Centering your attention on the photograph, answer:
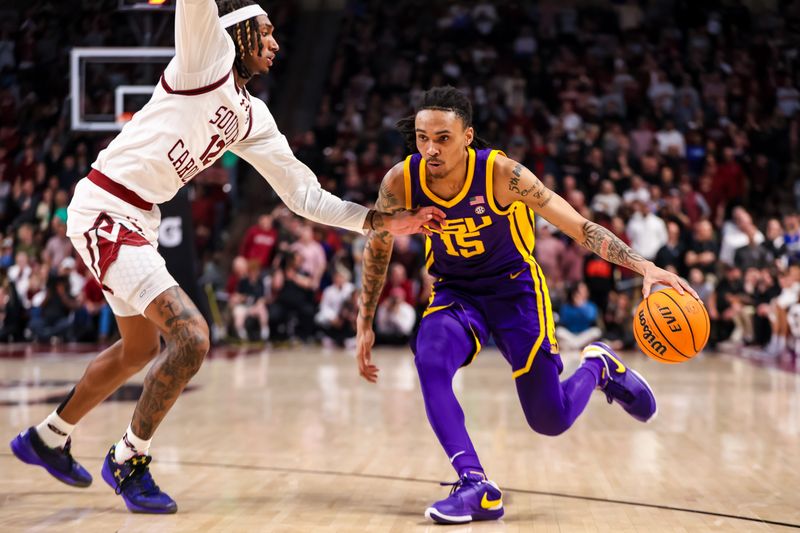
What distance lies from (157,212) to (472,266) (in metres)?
1.48

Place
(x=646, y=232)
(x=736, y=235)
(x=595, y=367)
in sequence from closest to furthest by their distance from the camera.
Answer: (x=595, y=367)
(x=646, y=232)
(x=736, y=235)

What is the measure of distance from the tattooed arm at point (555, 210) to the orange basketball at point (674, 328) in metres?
0.19

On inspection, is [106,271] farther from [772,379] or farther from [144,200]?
[772,379]

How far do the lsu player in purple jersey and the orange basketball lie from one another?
28cm

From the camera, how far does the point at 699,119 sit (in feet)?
58.9

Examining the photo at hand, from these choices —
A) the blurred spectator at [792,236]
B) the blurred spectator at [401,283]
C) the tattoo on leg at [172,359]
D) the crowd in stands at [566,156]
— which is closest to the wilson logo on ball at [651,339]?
the tattoo on leg at [172,359]

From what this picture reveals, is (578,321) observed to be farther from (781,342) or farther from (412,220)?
(412,220)

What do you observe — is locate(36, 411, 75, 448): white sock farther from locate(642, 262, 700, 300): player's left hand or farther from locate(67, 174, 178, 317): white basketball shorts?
Answer: locate(642, 262, 700, 300): player's left hand

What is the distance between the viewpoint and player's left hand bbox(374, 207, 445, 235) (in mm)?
4852

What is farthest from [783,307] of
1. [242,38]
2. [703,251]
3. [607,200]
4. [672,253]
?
[242,38]

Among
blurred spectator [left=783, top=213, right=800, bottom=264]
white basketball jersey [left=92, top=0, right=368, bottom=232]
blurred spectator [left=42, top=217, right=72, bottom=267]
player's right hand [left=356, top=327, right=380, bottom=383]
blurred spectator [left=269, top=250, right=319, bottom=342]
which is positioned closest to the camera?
white basketball jersey [left=92, top=0, right=368, bottom=232]

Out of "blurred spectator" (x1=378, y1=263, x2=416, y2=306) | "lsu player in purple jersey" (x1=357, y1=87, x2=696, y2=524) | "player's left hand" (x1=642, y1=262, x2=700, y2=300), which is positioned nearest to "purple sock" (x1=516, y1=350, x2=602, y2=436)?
"lsu player in purple jersey" (x1=357, y1=87, x2=696, y2=524)

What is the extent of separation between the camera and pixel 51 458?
5.03 meters

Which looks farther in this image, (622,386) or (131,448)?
(622,386)
